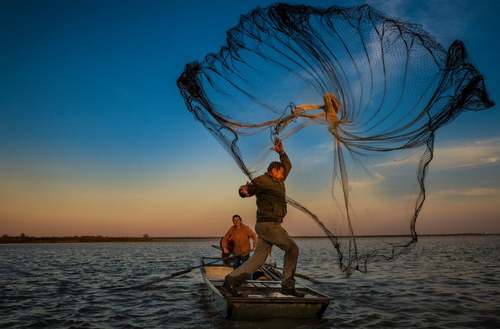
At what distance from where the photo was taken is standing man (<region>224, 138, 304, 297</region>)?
26.1ft

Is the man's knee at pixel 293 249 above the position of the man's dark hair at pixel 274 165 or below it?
below

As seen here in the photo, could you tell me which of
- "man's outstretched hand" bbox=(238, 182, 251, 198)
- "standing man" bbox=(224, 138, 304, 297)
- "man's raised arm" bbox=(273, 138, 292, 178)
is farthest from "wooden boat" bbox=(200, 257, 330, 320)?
"man's raised arm" bbox=(273, 138, 292, 178)

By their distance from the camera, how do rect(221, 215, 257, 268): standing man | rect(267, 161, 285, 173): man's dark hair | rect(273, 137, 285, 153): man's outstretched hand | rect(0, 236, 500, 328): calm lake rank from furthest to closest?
1. rect(221, 215, 257, 268): standing man
2. rect(0, 236, 500, 328): calm lake
3. rect(273, 137, 285, 153): man's outstretched hand
4. rect(267, 161, 285, 173): man's dark hair

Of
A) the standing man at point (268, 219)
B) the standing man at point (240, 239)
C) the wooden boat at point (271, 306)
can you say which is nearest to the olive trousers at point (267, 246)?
the standing man at point (268, 219)

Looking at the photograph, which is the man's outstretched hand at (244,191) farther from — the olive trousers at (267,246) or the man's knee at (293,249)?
the man's knee at (293,249)

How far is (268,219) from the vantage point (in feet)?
26.3

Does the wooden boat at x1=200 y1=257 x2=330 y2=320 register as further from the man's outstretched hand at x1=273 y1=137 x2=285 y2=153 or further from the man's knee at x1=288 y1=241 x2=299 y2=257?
the man's outstretched hand at x1=273 y1=137 x2=285 y2=153

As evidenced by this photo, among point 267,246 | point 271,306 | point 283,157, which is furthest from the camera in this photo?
point 283,157

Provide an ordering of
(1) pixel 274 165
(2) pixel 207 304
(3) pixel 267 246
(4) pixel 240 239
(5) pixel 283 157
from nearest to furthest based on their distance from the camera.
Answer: (3) pixel 267 246, (1) pixel 274 165, (5) pixel 283 157, (2) pixel 207 304, (4) pixel 240 239

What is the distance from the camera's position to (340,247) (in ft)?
31.5

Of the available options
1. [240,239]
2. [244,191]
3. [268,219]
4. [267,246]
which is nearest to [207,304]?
[240,239]

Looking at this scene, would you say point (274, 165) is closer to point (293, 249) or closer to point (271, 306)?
point (293, 249)

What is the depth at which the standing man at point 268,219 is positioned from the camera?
313 inches

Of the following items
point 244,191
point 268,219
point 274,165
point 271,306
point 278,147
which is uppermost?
point 278,147
